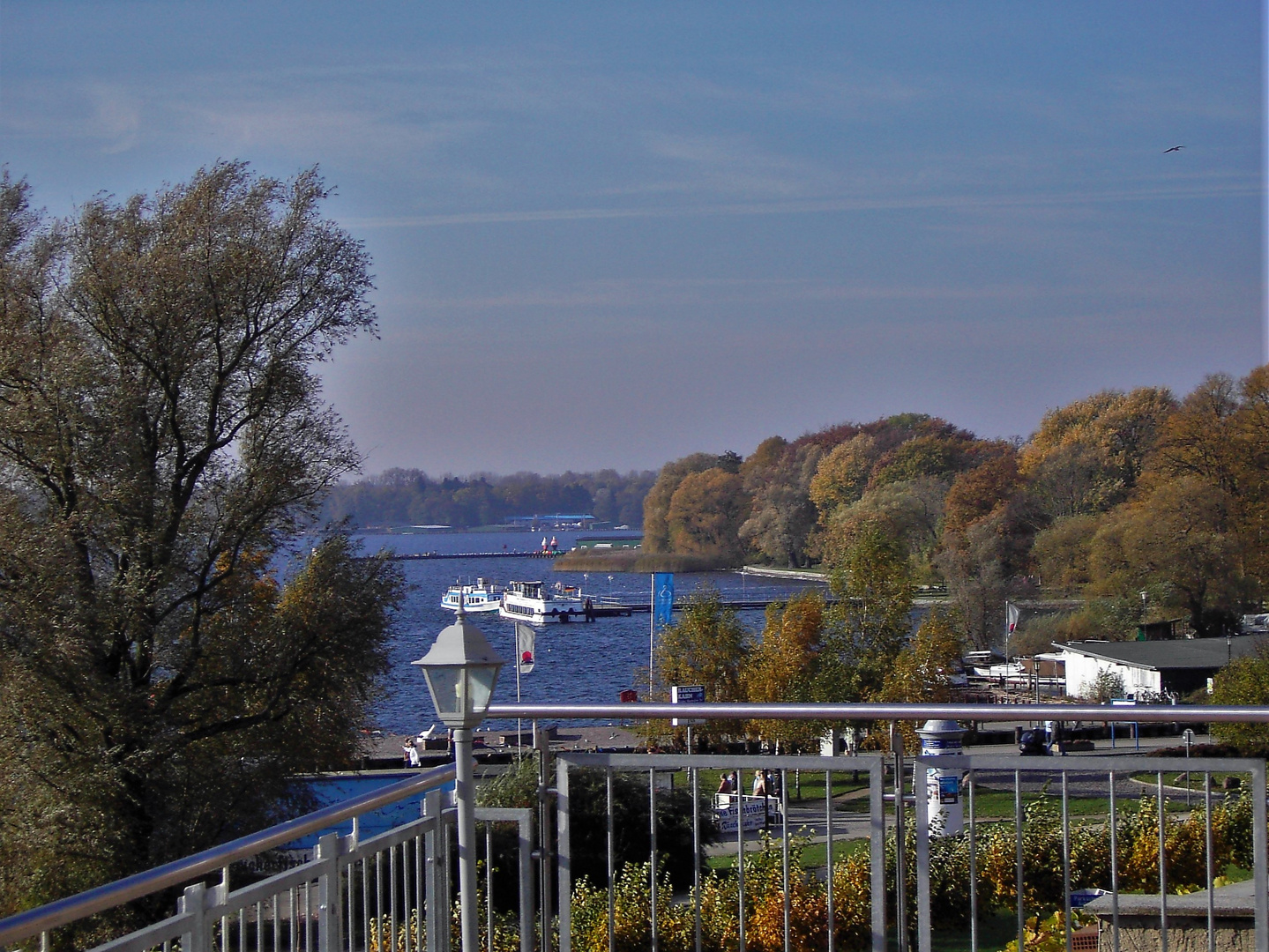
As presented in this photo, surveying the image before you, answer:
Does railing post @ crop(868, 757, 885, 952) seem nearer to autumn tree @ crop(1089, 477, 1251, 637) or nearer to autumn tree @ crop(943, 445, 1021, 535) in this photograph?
autumn tree @ crop(1089, 477, 1251, 637)

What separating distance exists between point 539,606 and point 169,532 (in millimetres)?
59756

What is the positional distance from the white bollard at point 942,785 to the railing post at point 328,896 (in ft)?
5.30

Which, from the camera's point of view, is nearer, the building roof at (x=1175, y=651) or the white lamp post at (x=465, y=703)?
the white lamp post at (x=465, y=703)

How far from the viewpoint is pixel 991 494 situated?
6919 cm

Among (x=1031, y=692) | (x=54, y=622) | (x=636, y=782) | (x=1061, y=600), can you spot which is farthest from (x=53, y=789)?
(x=1061, y=600)

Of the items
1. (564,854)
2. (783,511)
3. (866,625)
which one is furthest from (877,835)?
(783,511)

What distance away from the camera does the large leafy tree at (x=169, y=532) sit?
647 inches

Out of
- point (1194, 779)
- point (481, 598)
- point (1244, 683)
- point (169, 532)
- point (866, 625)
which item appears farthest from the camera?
point (481, 598)

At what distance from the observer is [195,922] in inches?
93.7

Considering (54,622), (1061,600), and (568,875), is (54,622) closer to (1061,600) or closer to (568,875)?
(568,875)

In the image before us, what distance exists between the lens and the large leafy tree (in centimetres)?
1642

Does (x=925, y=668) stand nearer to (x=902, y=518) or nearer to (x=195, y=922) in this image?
(x=902, y=518)

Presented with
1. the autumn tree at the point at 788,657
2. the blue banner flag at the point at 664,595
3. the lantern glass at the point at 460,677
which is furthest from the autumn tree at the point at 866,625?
the lantern glass at the point at 460,677

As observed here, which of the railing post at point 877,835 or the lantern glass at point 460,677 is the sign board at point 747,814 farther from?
the lantern glass at point 460,677
